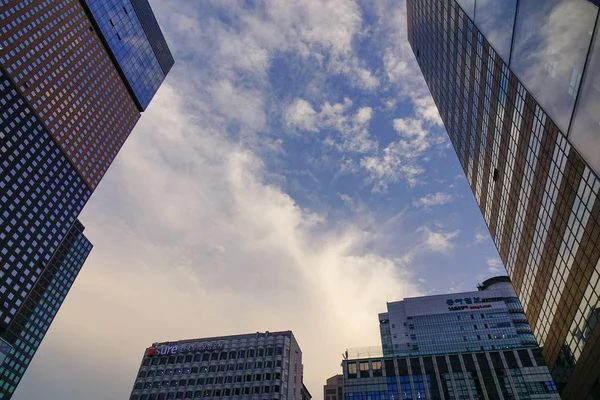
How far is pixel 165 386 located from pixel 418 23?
112323mm

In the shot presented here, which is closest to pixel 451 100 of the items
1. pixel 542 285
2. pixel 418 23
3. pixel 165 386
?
pixel 418 23

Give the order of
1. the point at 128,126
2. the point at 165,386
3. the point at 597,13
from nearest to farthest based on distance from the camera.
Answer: the point at 597,13 → the point at 165,386 → the point at 128,126

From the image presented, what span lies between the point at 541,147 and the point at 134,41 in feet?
588

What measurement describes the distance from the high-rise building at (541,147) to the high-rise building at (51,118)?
419ft

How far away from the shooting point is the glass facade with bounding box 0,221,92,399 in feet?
502

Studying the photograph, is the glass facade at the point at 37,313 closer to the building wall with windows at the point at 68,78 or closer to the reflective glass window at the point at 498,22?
the building wall with windows at the point at 68,78

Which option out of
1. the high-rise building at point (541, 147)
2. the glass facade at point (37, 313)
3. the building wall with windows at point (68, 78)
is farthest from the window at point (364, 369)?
the building wall with windows at point (68, 78)

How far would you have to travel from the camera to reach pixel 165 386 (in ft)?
359

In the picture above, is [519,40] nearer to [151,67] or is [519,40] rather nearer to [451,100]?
[451,100]

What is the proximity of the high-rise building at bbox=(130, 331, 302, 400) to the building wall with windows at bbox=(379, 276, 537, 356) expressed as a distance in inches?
2074

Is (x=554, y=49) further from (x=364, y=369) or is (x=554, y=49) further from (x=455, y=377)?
(x=364, y=369)

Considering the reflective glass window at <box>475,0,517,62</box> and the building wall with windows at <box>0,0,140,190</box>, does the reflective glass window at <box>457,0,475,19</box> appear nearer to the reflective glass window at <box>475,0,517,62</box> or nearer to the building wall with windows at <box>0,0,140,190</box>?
the reflective glass window at <box>475,0,517,62</box>

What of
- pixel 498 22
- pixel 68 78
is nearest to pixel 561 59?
pixel 498 22

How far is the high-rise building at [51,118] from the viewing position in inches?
4995
